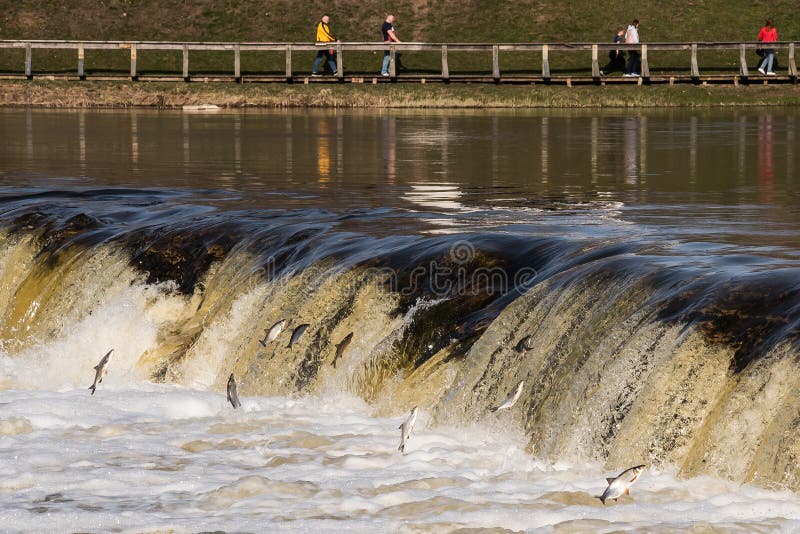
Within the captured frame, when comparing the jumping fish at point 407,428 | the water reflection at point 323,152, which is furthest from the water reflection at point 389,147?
the jumping fish at point 407,428

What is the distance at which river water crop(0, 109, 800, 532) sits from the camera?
27.2 ft

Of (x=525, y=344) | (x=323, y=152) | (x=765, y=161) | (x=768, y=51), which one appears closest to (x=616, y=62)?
(x=768, y=51)

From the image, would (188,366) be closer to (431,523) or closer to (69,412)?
(69,412)

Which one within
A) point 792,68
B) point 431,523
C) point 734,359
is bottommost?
point 431,523

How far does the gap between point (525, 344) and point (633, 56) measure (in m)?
33.6

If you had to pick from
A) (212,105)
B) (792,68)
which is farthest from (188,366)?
(792,68)

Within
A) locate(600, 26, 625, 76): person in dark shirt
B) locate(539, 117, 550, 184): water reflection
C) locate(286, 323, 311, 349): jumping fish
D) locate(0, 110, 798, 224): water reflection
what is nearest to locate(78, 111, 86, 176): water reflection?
locate(0, 110, 798, 224): water reflection

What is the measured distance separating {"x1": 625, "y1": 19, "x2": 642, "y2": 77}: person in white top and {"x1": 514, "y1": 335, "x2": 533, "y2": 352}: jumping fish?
31983mm

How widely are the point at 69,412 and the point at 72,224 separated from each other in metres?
4.26

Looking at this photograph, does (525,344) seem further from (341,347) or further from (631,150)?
(631,150)

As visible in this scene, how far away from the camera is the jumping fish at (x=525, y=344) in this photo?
9.96 meters

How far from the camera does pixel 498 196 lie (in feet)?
55.6

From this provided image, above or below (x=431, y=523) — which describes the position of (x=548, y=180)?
above

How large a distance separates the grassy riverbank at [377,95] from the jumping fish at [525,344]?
97.1 feet
